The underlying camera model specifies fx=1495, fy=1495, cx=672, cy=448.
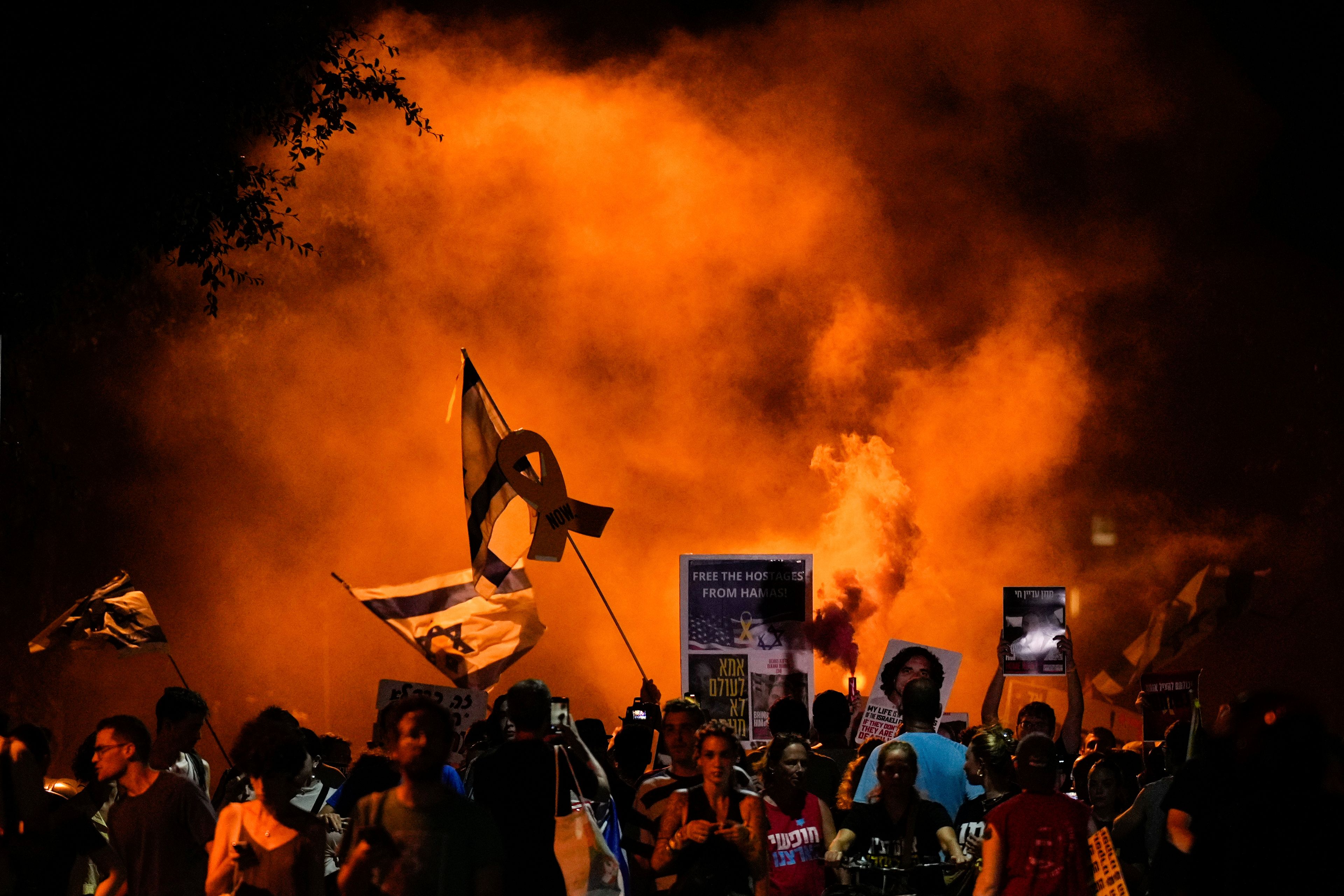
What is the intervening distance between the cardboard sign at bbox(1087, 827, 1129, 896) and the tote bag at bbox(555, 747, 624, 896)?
192 cm

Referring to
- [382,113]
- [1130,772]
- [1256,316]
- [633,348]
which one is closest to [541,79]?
[382,113]

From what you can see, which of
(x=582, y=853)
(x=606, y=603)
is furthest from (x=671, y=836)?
(x=606, y=603)

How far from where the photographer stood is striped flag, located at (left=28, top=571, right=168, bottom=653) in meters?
10.3

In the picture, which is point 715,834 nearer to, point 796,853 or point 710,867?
point 710,867

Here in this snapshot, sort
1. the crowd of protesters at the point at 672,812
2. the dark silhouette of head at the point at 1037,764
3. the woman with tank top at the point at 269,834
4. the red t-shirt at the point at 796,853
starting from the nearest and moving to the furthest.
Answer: the crowd of protesters at the point at 672,812, the woman with tank top at the point at 269,834, the dark silhouette of head at the point at 1037,764, the red t-shirt at the point at 796,853

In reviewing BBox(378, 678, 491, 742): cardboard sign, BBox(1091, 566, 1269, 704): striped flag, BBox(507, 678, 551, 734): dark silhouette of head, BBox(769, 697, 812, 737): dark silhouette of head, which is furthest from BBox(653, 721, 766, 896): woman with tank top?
BBox(1091, 566, 1269, 704): striped flag

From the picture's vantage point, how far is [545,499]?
968 centimetres

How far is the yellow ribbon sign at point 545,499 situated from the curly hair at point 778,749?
351cm

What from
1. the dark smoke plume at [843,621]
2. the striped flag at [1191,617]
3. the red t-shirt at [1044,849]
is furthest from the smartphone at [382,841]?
the dark smoke plume at [843,621]

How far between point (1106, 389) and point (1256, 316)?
290 centimetres

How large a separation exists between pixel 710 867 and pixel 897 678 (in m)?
3.65

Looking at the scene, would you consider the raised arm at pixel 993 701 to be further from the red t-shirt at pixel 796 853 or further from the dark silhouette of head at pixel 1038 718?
the red t-shirt at pixel 796 853

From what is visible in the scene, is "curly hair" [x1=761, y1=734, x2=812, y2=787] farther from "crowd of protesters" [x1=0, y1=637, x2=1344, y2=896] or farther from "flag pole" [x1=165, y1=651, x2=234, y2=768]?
"flag pole" [x1=165, y1=651, x2=234, y2=768]

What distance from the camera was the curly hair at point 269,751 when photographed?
4980 mm
